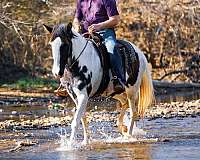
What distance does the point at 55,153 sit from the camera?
348 inches

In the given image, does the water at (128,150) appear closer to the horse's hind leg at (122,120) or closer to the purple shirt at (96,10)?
the horse's hind leg at (122,120)

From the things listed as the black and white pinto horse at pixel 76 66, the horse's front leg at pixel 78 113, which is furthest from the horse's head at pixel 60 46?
the horse's front leg at pixel 78 113

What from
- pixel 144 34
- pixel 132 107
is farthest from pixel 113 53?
pixel 144 34

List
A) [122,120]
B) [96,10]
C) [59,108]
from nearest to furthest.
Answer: [96,10] < [122,120] < [59,108]

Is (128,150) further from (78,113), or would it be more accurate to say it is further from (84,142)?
(84,142)

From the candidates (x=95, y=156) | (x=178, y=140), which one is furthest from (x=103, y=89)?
(x=95, y=156)

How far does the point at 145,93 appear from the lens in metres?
11.4

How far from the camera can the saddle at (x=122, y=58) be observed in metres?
10.0

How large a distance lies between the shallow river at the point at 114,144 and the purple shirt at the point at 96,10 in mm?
1864

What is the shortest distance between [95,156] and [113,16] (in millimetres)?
2747

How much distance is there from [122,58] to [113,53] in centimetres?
36

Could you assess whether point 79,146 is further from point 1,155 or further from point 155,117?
point 155,117

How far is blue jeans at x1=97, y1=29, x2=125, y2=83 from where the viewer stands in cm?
1015

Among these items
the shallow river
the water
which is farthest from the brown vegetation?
the water
